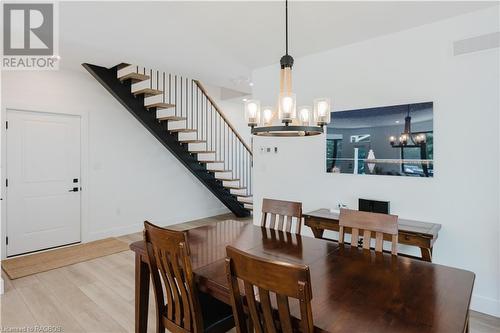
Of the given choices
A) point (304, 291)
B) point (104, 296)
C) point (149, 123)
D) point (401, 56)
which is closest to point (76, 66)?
point (149, 123)

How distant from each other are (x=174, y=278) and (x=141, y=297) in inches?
22.4

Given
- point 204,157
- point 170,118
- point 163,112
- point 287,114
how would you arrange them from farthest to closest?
point 204,157
point 163,112
point 170,118
point 287,114

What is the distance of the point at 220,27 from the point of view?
2949mm

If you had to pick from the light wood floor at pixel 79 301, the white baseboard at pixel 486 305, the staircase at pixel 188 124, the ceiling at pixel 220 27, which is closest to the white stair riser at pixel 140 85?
the staircase at pixel 188 124

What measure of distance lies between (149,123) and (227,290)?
12.9ft

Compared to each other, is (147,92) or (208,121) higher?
(147,92)

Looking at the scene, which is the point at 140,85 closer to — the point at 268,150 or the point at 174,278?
the point at 268,150

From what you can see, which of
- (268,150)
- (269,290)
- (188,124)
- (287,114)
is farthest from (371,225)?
(188,124)

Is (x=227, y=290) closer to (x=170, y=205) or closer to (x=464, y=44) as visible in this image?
(x=464, y=44)

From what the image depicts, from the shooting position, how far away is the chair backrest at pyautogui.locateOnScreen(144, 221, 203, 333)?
1.57 metres

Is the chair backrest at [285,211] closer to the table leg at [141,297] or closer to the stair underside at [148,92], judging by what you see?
the table leg at [141,297]

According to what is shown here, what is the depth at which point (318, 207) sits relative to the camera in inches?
146

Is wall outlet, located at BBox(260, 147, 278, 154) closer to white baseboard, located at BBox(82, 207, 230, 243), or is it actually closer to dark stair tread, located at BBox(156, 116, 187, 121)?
dark stair tread, located at BBox(156, 116, 187, 121)

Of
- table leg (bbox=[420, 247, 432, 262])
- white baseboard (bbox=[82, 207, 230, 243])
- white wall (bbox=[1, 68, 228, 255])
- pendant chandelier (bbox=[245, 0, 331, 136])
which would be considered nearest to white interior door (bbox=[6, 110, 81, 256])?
white wall (bbox=[1, 68, 228, 255])
